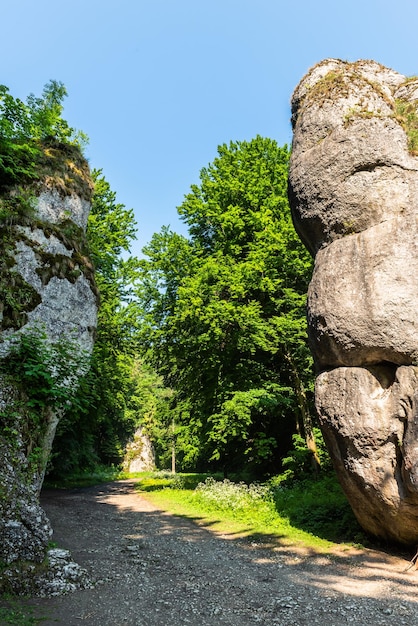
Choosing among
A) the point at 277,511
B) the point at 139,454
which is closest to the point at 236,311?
the point at 277,511

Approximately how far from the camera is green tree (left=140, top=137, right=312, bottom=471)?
17234 mm

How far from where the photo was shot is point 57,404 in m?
8.27

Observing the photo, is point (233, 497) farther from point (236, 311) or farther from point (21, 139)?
point (21, 139)

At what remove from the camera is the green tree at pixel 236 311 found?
1723cm

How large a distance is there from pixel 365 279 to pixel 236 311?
335 inches

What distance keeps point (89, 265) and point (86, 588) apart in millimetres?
7764

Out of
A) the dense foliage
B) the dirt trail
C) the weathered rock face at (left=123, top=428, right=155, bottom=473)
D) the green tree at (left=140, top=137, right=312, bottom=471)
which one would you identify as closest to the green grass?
the dirt trail

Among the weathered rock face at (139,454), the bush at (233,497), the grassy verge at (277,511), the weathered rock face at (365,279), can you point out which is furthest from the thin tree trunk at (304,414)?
the weathered rock face at (139,454)

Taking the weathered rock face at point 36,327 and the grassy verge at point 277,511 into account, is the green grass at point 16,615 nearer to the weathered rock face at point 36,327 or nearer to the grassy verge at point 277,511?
the weathered rock face at point 36,327

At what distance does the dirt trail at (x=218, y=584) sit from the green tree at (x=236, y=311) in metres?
7.16

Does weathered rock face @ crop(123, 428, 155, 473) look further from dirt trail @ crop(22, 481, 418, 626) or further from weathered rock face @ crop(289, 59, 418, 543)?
weathered rock face @ crop(289, 59, 418, 543)

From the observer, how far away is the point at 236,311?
17.2 m

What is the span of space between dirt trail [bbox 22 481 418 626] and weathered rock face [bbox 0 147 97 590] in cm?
129

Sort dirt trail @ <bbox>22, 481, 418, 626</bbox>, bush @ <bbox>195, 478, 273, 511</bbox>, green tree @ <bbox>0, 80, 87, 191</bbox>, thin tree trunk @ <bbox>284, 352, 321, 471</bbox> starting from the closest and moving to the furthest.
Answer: dirt trail @ <bbox>22, 481, 418, 626</bbox> < green tree @ <bbox>0, 80, 87, 191</bbox> < bush @ <bbox>195, 478, 273, 511</bbox> < thin tree trunk @ <bbox>284, 352, 321, 471</bbox>
